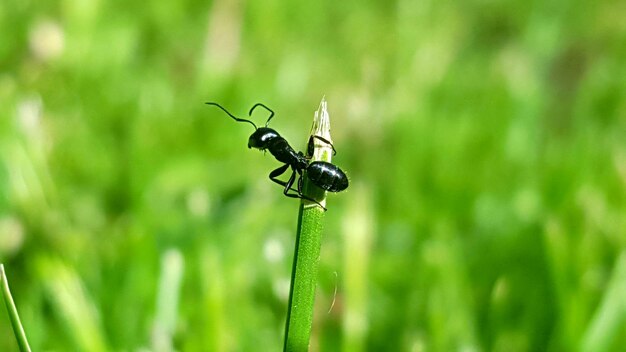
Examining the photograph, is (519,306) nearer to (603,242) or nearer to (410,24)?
(603,242)

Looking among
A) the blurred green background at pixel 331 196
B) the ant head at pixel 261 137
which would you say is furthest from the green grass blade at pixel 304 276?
the ant head at pixel 261 137

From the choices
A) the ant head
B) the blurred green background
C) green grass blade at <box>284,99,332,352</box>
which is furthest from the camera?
the ant head

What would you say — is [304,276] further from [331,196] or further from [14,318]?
[331,196]

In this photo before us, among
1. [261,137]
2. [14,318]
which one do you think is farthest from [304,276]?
[261,137]

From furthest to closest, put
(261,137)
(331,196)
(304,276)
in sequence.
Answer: (331,196)
(261,137)
(304,276)

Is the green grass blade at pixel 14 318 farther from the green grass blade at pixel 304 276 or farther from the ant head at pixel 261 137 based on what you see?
the ant head at pixel 261 137

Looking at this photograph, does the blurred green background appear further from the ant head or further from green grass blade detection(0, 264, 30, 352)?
green grass blade detection(0, 264, 30, 352)

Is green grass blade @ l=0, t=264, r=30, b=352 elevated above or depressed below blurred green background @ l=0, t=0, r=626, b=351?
below

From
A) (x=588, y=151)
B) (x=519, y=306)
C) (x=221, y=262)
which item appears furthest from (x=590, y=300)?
(x=588, y=151)

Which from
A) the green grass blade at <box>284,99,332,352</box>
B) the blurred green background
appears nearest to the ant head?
the blurred green background
